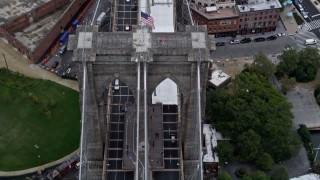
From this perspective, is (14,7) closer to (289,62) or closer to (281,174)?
(289,62)

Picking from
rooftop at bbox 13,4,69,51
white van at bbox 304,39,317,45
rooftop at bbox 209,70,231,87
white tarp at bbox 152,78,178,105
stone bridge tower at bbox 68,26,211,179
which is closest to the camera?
stone bridge tower at bbox 68,26,211,179

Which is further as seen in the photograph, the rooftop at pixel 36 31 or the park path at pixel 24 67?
the rooftop at pixel 36 31

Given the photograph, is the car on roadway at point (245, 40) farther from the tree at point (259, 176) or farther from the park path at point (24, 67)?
the park path at point (24, 67)

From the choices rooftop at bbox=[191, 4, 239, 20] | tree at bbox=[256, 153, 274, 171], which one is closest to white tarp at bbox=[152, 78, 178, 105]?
tree at bbox=[256, 153, 274, 171]

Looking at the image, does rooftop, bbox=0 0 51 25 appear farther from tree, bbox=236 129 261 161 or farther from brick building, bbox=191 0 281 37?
tree, bbox=236 129 261 161

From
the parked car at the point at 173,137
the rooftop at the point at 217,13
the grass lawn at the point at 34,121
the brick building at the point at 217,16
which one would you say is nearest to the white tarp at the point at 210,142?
the parked car at the point at 173,137
